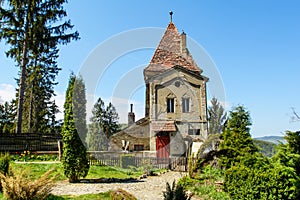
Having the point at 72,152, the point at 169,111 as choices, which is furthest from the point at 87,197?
the point at 169,111

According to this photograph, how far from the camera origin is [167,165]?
15586 mm

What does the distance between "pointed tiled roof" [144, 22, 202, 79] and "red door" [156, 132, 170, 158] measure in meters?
5.69

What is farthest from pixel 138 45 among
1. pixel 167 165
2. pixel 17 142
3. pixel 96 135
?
pixel 96 135

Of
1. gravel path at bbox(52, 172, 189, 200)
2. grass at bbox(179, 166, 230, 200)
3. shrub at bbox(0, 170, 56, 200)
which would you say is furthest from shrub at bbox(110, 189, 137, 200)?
grass at bbox(179, 166, 230, 200)

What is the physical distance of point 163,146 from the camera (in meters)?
20.5

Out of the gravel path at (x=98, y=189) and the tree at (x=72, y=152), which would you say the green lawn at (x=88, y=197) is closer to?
the gravel path at (x=98, y=189)

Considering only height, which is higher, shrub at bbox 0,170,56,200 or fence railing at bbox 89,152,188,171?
shrub at bbox 0,170,56,200

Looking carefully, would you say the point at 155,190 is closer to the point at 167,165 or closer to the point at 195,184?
the point at 195,184

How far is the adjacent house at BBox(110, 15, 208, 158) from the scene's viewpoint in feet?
67.7

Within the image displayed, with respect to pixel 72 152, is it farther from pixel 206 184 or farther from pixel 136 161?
pixel 136 161

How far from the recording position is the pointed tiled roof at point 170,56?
2252 centimetres

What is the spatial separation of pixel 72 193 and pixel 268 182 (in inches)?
215

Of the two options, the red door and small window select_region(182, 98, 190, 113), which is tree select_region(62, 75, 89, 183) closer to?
Result: the red door

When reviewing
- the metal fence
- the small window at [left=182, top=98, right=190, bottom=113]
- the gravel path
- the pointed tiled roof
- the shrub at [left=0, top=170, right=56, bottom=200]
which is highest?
the pointed tiled roof
